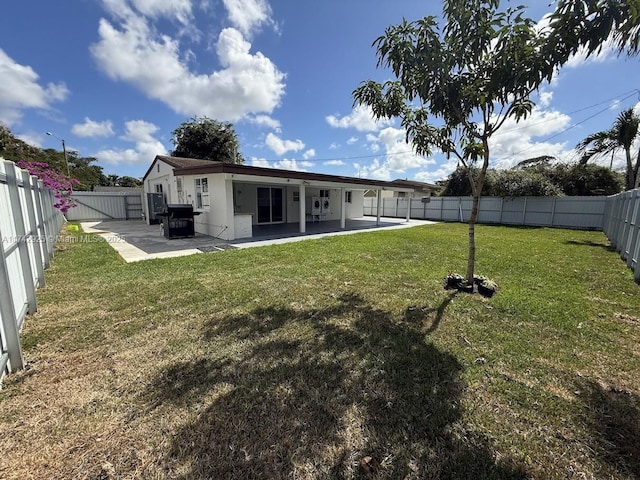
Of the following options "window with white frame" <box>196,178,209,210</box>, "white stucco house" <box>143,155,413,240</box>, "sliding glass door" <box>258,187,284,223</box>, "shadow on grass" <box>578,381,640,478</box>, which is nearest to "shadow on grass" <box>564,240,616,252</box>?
"white stucco house" <box>143,155,413,240</box>

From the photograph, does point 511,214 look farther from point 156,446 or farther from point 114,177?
point 114,177

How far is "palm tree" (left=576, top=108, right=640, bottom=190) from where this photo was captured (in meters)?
11.6

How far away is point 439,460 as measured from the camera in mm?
1684

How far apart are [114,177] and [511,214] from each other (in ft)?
200

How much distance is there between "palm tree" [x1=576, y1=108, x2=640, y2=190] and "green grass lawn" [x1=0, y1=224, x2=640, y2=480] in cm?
1133

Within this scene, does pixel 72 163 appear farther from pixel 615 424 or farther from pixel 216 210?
pixel 615 424

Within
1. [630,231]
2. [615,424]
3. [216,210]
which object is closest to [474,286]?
[615,424]

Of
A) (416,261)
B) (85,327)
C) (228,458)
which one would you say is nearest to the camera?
(228,458)

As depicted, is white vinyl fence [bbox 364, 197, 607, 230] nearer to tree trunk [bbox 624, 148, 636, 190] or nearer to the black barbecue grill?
tree trunk [bbox 624, 148, 636, 190]

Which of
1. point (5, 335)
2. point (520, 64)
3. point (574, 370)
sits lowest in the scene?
point (574, 370)

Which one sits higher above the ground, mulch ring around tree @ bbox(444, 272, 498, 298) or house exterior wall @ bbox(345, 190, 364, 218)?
house exterior wall @ bbox(345, 190, 364, 218)

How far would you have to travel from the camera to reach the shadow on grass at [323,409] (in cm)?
164

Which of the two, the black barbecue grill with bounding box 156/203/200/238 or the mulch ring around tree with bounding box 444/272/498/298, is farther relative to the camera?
the black barbecue grill with bounding box 156/203/200/238

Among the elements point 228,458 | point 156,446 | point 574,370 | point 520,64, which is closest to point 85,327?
point 156,446
